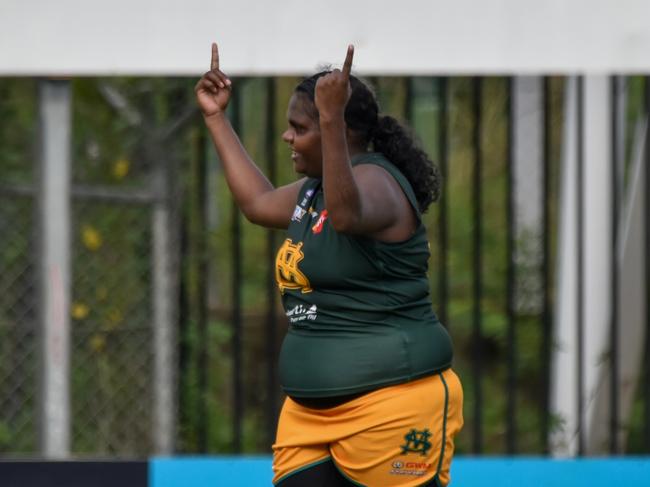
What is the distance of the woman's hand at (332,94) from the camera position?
2305mm

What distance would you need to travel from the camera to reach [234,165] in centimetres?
296

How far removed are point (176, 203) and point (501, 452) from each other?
2.58 metres

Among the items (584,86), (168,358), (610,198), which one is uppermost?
(584,86)

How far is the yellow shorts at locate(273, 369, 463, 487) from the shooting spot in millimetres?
2557

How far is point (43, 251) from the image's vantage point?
13.5 ft

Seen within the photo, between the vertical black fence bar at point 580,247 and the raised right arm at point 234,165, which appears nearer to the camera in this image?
the raised right arm at point 234,165
